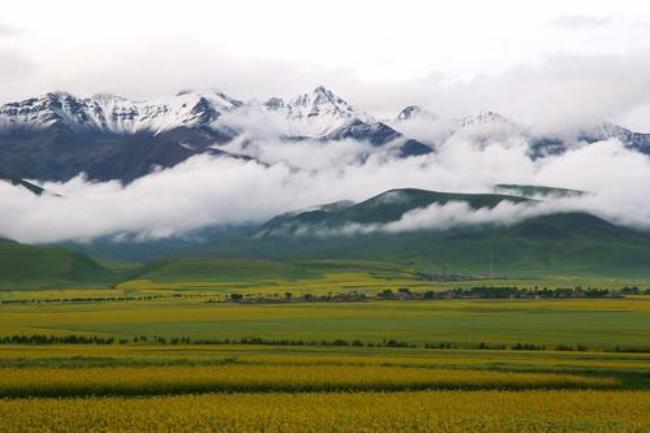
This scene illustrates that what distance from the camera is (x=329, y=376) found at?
61719 mm

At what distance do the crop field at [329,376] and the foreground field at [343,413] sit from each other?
0.11 meters

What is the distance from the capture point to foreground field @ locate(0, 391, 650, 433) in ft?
142

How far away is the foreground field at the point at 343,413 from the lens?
43375 mm

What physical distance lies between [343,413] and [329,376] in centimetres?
1434

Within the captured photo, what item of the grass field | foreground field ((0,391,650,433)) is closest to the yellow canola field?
the grass field

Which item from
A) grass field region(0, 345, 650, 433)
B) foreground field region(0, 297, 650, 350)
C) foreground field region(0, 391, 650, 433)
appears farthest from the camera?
foreground field region(0, 297, 650, 350)

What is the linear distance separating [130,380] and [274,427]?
1792cm

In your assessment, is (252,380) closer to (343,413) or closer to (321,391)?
(321,391)

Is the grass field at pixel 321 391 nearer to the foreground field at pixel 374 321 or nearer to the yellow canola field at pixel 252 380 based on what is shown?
the yellow canola field at pixel 252 380

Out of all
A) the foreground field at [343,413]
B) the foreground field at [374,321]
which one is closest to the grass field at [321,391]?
the foreground field at [343,413]

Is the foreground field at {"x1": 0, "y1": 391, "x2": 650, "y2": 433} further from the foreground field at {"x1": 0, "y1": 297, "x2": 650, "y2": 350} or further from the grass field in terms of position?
the foreground field at {"x1": 0, "y1": 297, "x2": 650, "y2": 350}

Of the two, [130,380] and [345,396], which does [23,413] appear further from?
[345,396]

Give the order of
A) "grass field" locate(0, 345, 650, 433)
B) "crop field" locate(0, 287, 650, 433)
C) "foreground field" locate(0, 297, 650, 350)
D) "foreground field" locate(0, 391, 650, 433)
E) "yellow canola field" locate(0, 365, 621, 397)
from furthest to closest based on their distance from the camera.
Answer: "foreground field" locate(0, 297, 650, 350), "yellow canola field" locate(0, 365, 621, 397), "crop field" locate(0, 287, 650, 433), "grass field" locate(0, 345, 650, 433), "foreground field" locate(0, 391, 650, 433)

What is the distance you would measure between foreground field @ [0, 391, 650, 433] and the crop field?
4.2 inches
